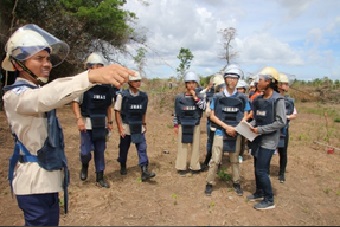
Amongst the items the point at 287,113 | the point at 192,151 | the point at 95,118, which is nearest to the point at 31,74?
the point at 95,118

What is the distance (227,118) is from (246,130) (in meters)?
0.52

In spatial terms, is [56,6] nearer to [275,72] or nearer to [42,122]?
[275,72]

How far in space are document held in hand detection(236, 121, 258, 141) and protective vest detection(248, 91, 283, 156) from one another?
0.37ft

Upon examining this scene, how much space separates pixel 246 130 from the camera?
4711 mm

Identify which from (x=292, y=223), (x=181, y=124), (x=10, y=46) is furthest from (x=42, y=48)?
(x=181, y=124)

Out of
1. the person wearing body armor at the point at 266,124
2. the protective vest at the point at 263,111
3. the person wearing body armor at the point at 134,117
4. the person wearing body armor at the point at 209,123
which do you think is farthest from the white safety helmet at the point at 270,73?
the person wearing body armor at the point at 134,117

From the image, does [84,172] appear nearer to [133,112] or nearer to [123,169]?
[123,169]

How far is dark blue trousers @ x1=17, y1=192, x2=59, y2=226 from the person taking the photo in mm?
2332

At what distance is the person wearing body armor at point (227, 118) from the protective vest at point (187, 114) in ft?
2.68

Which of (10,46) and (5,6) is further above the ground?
(5,6)

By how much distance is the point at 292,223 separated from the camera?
4.22 m

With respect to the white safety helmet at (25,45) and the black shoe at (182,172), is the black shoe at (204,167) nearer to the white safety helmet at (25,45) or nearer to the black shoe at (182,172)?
the black shoe at (182,172)

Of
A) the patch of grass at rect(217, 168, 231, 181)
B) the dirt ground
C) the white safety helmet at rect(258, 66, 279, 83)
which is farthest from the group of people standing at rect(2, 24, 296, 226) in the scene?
the patch of grass at rect(217, 168, 231, 181)

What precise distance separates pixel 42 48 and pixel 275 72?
340 centimetres
